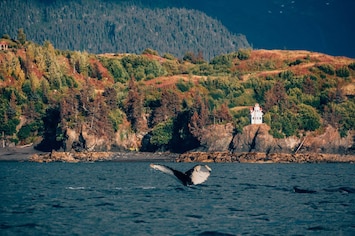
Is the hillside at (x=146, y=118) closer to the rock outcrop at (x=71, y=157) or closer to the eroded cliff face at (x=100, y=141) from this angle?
the eroded cliff face at (x=100, y=141)

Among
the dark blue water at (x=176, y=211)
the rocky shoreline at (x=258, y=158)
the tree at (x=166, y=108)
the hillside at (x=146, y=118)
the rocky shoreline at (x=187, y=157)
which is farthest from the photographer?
the tree at (x=166, y=108)

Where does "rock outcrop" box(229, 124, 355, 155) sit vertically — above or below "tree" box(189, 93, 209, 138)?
below

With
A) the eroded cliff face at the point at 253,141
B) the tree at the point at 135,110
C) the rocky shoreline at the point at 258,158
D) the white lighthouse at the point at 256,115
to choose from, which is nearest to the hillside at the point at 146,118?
the tree at the point at 135,110

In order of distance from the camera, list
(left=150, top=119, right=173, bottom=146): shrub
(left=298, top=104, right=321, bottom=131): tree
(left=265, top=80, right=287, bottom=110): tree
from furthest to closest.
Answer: (left=265, top=80, right=287, bottom=110): tree
(left=150, top=119, right=173, bottom=146): shrub
(left=298, top=104, right=321, bottom=131): tree

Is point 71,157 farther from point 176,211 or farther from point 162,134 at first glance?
point 176,211

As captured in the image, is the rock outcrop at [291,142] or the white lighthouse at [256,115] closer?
the rock outcrop at [291,142]

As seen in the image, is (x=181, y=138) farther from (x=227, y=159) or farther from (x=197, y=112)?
(x=227, y=159)

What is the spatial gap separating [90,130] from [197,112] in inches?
1142

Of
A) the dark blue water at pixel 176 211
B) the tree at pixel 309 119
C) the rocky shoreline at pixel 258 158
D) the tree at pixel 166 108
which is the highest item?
the tree at pixel 166 108

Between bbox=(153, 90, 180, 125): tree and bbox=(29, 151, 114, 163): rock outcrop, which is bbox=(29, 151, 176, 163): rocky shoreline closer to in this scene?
bbox=(29, 151, 114, 163): rock outcrop

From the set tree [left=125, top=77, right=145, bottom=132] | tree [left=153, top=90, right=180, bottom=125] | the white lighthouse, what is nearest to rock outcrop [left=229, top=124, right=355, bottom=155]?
the white lighthouse

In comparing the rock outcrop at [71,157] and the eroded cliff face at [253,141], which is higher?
the eroded cliff face at [253,141]

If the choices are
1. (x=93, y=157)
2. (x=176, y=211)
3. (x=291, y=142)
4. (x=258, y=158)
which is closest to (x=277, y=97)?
(x=291, y=142)

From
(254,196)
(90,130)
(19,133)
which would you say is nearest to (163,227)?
(254,196)
